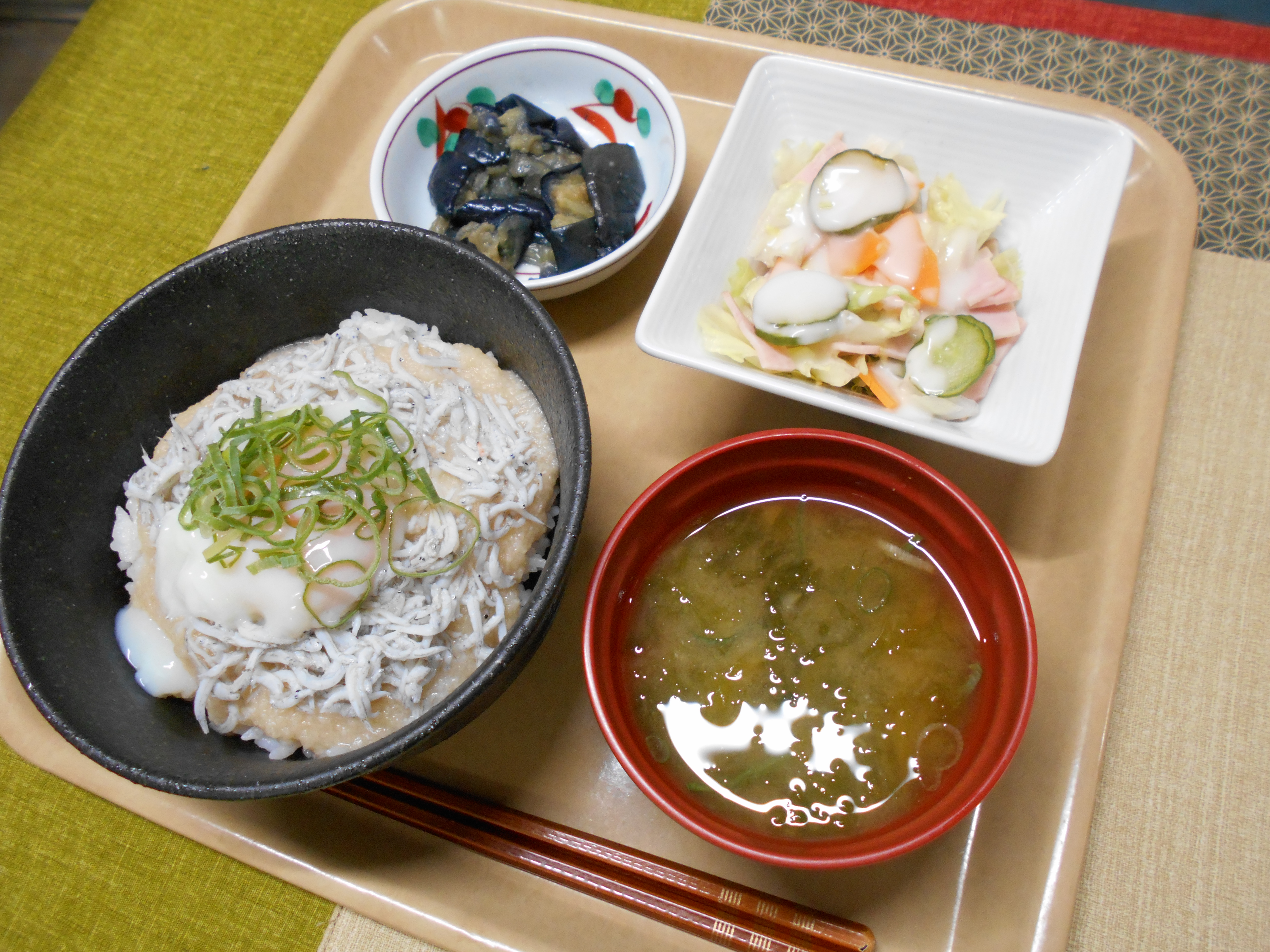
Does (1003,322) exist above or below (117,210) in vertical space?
above

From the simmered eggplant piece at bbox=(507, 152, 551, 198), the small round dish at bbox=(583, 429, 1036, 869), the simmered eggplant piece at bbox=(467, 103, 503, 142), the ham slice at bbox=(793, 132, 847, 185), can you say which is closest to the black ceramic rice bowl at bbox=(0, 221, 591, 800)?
the small round dish at bbox=(583, 429, 1036, 869)

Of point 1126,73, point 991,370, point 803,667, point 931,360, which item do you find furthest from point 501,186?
point 1126,73

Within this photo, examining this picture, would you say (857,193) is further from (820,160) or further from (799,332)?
(799,332)

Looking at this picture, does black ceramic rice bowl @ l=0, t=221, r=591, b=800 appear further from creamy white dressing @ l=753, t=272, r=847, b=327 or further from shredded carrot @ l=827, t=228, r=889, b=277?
shredded carrot @ l=827, t=228, r=889, b=277

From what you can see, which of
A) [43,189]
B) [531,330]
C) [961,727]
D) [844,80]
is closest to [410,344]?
[531,330]

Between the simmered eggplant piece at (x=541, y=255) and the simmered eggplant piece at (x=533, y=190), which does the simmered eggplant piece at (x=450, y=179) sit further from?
the simmered eggplant piece at (x=541, y=255)

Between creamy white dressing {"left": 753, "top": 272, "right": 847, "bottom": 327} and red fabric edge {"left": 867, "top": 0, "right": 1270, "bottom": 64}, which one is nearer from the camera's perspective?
creamy white dressing {"left": 753, "top": 272, "right": 847, "bottom": 327}

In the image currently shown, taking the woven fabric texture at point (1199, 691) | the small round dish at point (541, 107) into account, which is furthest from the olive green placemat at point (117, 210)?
the woven fabric texture at point (1199, 691)
